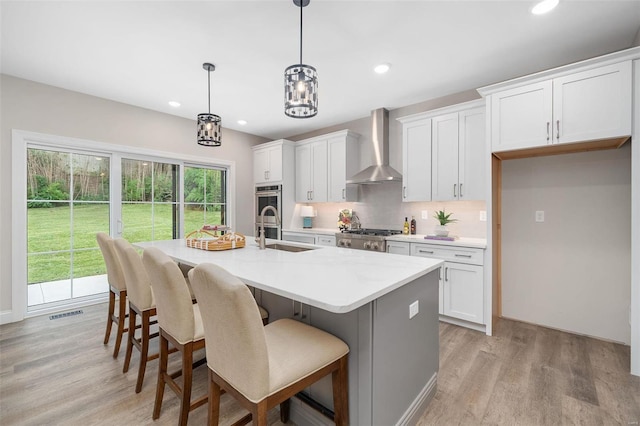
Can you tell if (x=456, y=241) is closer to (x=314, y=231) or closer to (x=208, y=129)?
(x=314, y=231)

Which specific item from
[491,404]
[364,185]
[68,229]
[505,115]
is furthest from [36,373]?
[505,115]

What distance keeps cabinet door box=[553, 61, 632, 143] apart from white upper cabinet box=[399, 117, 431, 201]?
4.17 ft

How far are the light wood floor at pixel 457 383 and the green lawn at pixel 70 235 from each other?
2.68 ft

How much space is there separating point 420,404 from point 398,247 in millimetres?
1925

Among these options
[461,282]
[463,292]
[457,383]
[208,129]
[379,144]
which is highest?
[379,144]

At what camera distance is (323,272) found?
1635 mm

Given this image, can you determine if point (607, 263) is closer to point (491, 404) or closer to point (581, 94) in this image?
point (581, 94)

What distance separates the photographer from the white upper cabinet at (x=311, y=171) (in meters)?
4.70

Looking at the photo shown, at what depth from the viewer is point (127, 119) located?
3.92 m

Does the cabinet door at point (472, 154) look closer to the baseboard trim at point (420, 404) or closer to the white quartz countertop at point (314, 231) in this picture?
the white quartz countertop at point (314, 231)

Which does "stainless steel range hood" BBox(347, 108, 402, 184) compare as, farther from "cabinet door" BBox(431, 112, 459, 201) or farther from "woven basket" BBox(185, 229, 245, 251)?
"woven basket" BBox(185, 229, 245, 251)

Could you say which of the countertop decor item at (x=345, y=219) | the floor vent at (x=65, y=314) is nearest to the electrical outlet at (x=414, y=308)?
the countertop decor item at (x=345, y=219)

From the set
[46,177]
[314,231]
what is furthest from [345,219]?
[46,177]

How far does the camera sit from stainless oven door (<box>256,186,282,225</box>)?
5023mm
